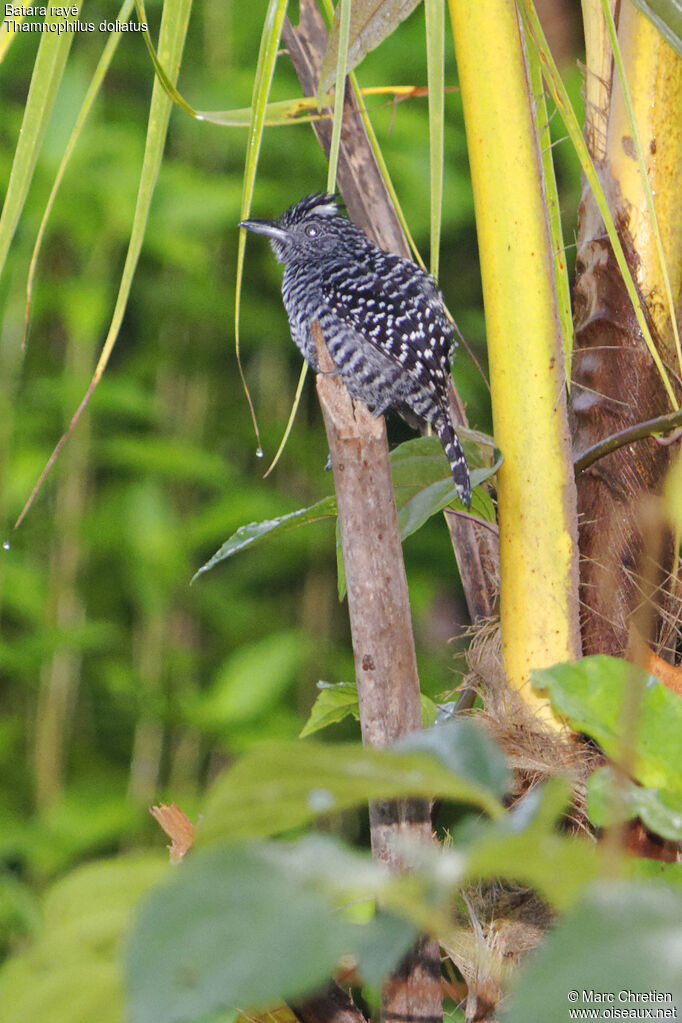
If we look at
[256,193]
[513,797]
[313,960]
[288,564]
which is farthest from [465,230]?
[313,960]

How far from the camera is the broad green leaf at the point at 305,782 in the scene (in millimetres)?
206

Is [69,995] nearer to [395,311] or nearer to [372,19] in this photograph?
[372,19]

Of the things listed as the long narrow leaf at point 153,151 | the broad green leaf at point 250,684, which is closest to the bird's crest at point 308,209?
the broad green leaf at point 250,684

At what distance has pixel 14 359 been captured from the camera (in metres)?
1.34

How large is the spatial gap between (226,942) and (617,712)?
22 cm

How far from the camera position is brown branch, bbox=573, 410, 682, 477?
21.8 inches

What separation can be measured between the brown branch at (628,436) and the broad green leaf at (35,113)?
35 cm

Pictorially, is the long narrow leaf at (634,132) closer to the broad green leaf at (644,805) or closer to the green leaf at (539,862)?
the broad green leaf at (644,805)

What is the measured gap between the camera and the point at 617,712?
0.36 metres

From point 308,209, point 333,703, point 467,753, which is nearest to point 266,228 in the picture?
point 308,209

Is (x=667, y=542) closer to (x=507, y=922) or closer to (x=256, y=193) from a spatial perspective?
(x=507, y=922)

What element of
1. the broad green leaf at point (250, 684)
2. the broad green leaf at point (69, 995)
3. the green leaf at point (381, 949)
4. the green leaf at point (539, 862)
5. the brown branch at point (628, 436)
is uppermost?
the brown branch at point (628, 436)

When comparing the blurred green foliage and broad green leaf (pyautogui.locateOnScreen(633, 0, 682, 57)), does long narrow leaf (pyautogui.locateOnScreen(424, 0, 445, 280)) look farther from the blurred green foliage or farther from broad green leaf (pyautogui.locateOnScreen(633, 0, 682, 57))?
the blurred green foliage

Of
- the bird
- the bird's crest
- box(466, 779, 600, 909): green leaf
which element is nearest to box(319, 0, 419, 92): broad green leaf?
box(466, 779, 600, 909): green leaf
